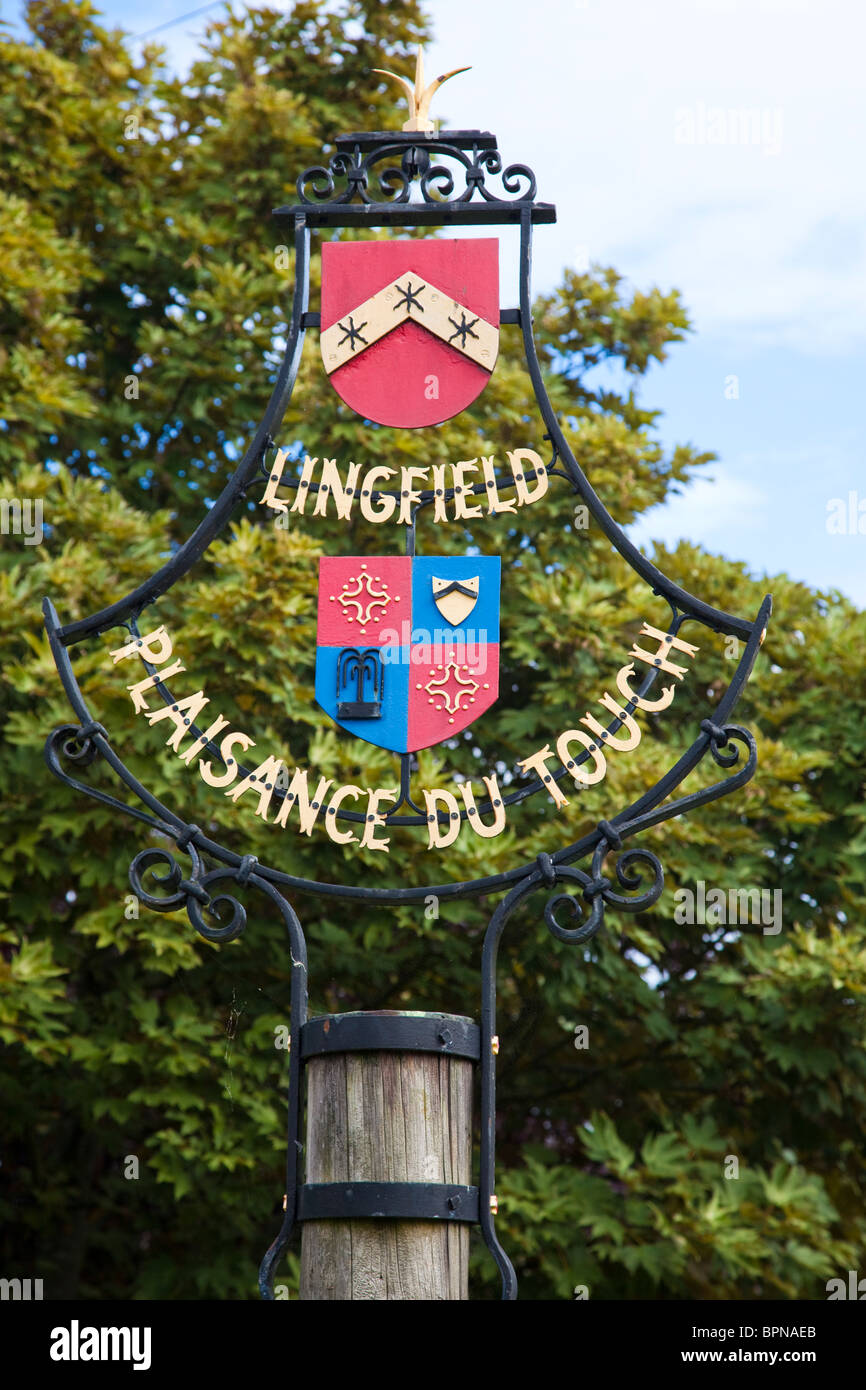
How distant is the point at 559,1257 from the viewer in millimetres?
5602

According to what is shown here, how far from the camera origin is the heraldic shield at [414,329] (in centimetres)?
288

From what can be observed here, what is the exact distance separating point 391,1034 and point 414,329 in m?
1.40

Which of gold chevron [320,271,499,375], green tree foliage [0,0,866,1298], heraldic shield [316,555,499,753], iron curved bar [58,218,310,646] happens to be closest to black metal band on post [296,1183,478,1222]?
heraldic shield [316,555,499,753]

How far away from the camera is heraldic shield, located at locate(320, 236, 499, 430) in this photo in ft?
9.46

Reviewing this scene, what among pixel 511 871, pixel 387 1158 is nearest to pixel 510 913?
pixel 511 871

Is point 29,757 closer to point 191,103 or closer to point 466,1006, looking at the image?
point 466,1006

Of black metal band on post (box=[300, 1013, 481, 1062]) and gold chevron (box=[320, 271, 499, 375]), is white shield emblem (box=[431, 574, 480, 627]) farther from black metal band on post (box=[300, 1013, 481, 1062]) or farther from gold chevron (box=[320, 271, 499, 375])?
black metal band on post (box=[300, 1013, 481, 1062])

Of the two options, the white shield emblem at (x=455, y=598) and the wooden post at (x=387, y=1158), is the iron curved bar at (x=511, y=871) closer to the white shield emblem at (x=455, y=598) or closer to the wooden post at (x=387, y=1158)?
the wooden post at (x=387, y=1158)

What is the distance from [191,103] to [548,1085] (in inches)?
202

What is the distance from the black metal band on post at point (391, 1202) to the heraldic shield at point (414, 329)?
145 centimetres

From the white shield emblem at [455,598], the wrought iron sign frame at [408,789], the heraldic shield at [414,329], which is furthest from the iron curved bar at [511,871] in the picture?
the heraldic shield at [414,329]

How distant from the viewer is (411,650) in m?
2.75

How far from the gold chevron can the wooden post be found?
1.32m

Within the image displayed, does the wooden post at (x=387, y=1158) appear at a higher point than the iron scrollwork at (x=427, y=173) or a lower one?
lower
